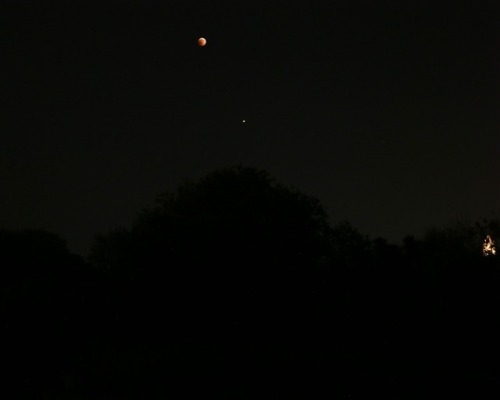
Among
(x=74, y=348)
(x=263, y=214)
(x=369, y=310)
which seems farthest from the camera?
(x=263, y=214)

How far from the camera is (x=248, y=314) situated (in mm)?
22109

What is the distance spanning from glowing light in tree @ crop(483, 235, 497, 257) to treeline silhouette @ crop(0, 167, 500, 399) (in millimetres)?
263

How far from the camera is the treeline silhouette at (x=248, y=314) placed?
14992mm

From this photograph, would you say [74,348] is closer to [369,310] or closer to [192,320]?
[192,320]

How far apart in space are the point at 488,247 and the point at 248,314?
7043 millimetres

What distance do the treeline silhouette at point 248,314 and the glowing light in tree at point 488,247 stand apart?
263mm

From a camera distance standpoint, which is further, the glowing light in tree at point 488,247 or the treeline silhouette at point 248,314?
the glowing light in tree at point 488,247

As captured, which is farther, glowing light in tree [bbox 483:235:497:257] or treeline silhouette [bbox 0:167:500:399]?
glowing light in tree [bbox 483:235:497:257]

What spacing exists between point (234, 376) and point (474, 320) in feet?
18.7

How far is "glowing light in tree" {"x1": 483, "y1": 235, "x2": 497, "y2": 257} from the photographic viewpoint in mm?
20587

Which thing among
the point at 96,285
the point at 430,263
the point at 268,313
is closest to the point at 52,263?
the point at 96,285

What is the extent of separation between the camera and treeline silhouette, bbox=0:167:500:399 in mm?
14992

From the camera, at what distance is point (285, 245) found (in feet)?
85.5

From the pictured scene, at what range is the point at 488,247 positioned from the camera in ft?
72.1
